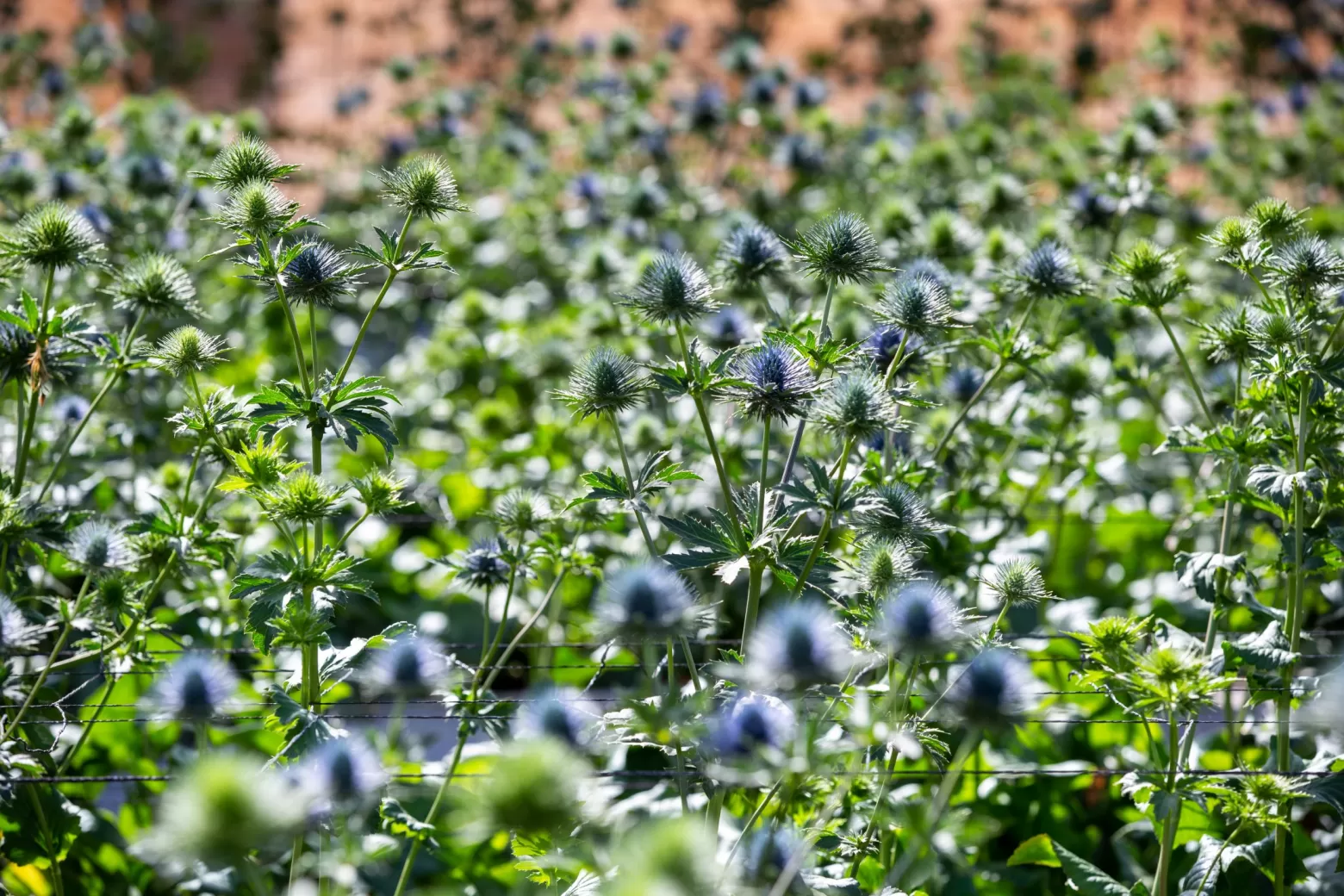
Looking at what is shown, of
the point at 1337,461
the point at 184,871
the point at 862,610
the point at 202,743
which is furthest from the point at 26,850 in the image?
the point at 1337,461

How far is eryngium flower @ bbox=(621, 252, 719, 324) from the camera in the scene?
234 cm

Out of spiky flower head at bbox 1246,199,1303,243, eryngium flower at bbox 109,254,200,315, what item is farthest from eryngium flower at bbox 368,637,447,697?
spiky flower head at bbox 1246,199,1303,243

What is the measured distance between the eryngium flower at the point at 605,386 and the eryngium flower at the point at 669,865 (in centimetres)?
104

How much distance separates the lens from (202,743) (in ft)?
7.62

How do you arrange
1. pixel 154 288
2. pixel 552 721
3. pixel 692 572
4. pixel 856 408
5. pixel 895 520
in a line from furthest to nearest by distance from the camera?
pixel 692 572, pixel 154 288, pixel 895 520, pixel 856 408, pixel 552 721

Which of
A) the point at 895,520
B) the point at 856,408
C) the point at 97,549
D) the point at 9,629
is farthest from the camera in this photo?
the point at 97,549

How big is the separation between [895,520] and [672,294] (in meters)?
0.63

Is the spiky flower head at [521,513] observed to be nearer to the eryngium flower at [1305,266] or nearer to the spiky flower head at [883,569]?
the spiky flower head at [883,569]

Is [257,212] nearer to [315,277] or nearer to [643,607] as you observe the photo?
[315,277]

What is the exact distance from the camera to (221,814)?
4.32ft

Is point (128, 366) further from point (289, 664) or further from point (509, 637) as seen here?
point (509, 637)

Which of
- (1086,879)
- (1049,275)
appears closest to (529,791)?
(1086,879)

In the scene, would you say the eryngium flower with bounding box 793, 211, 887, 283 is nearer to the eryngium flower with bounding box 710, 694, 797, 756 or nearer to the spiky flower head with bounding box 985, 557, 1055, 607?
the spiky flower head with bounding box 985, 557, 1055, 607

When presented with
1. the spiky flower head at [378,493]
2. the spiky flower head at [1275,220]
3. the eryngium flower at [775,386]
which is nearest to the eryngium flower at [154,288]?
the spiky flower head at [378,493]
